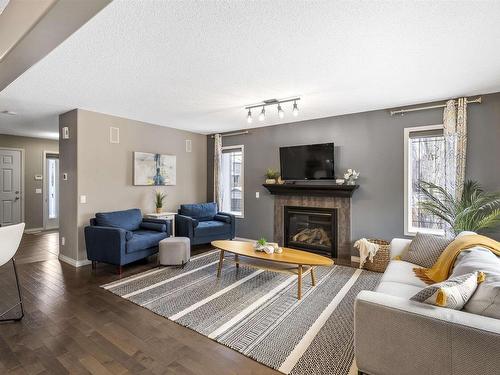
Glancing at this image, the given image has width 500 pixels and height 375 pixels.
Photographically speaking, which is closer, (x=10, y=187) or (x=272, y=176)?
(x=272, y=176)

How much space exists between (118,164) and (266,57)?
3399mm

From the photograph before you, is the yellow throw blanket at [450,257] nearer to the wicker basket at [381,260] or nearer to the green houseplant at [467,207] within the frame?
the green houseplant at [467,207]

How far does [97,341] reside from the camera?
2.17 metres

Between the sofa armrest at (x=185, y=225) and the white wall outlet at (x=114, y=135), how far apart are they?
5.63 feet

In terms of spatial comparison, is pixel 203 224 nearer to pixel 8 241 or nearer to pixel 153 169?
pixel 153 169

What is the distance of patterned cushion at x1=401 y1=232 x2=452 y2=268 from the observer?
2.72 m

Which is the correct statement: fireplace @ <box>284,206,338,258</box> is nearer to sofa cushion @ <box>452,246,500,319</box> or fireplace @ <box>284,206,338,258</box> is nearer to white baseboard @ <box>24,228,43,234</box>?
sofa cushion @ <box>452,246,500,319</box>

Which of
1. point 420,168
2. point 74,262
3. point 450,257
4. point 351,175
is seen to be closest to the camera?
point 450,257

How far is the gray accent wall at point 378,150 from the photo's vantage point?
3.49 metres

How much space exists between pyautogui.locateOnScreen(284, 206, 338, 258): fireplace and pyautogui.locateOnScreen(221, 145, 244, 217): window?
123cm

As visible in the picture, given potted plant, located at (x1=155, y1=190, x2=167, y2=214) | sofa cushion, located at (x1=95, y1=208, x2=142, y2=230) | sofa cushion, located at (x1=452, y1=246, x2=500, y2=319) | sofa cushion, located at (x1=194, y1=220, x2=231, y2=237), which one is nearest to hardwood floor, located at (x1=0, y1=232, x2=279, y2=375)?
sofa cushion, located at (x1=95, y1=208, x2=142, y2=230)

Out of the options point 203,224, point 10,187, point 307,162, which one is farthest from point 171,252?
point 10,187

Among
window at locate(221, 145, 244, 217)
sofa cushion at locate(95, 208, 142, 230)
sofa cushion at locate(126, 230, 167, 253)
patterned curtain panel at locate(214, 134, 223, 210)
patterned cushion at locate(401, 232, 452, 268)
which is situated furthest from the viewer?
patterned curtain panel at locate(214, 134, 223, 210)

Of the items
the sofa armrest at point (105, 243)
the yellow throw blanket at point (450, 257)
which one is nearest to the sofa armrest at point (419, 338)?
the yellow throw blanket at point (450, 257)
